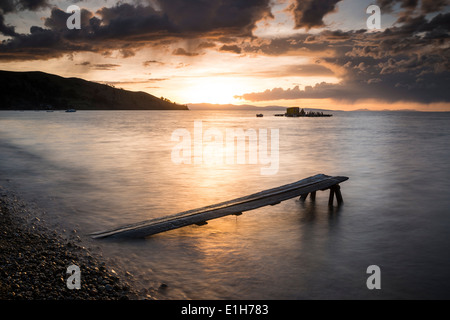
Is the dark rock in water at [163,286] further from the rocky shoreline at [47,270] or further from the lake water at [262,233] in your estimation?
the rocky shoreline at [47,270]

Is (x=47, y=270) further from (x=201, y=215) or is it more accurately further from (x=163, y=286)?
(x=201, y=215)

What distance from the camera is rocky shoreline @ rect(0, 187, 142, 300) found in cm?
597

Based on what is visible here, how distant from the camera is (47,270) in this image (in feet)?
22.2

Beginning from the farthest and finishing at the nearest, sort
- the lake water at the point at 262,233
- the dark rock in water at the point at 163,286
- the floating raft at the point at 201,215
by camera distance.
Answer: the floating raft at the point at 201,215 < the lake water at the point at 262,233 < the dark rock in water at the point at 163,286

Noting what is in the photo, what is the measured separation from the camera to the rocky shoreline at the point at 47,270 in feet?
19.6

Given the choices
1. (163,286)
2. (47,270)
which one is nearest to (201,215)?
(163,286)

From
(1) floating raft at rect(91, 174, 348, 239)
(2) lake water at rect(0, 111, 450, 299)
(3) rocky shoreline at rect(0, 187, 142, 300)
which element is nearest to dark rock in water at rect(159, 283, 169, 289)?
(2) lake water at rect(0, 111, 450, 299)

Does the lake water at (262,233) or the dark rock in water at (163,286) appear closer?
the dark rock in water at (163,286)

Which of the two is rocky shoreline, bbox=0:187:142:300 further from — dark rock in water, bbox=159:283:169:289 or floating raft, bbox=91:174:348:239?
floating raft, bbox=91:174:348:239

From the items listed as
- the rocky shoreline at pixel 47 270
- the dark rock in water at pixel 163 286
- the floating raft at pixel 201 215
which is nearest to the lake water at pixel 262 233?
the dark rock in water at pixel 163 286

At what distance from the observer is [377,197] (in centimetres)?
1532
